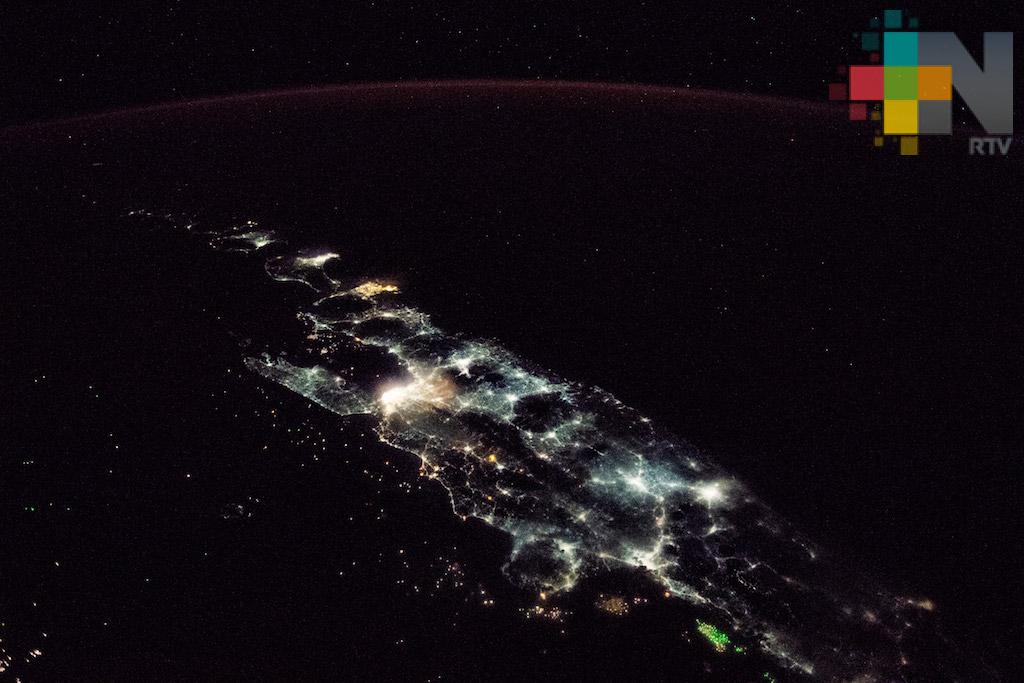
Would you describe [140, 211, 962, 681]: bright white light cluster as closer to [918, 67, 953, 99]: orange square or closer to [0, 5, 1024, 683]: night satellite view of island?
[0, 5, 1024, 683]: night satellite view of island

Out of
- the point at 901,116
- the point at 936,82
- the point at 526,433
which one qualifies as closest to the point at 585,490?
the point at 526,433

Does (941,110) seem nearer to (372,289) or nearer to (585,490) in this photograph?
(585,490)

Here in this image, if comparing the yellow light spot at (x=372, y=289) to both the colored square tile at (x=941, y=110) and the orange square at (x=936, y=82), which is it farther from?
the colored square tile at (x=941, y=110)

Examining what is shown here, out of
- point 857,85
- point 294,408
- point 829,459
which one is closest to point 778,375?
point 829,459

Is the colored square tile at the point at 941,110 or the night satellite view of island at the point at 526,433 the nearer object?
the night satellite view of island at the point at 526,433

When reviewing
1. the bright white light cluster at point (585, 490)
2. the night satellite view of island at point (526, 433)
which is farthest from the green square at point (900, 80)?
the bright white light cluster at point (585, 490)
